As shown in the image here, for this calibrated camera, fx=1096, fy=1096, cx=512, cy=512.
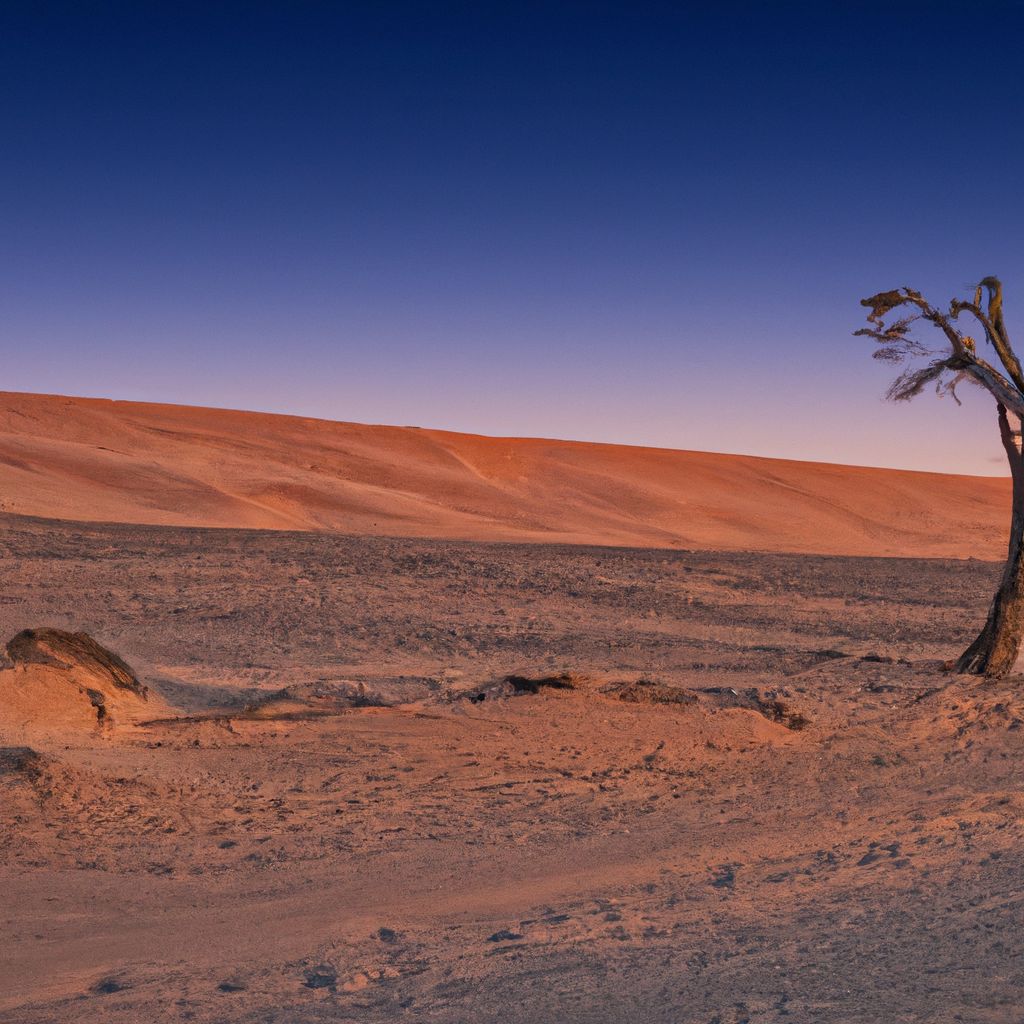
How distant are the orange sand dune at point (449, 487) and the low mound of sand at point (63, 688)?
55.5 feet

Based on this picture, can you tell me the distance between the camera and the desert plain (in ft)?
14.4

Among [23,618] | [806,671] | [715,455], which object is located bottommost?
[23,618]

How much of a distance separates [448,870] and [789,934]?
213cm

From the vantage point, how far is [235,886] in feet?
19.4

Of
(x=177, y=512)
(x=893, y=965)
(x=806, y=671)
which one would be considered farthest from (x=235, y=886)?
(x=177, y=512)

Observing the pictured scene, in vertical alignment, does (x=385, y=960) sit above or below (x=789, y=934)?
below

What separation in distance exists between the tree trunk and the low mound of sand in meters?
8.67

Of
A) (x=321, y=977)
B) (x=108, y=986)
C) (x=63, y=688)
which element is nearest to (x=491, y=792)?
(x=321, y=977)

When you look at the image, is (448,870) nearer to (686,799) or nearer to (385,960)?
(385,960)

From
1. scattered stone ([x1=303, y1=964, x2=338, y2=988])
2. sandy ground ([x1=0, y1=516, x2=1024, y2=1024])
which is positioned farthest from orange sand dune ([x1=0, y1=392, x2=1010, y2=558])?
scattered stone ([x1=303, y1=964, x2=338, y2=988])

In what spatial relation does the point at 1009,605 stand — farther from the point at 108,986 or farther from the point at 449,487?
the point at 449,487

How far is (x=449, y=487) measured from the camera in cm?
4322

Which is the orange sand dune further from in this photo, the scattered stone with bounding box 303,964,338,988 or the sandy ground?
the scattered stone with bounding box 303,964,338,988

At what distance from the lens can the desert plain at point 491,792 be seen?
4383 mm
